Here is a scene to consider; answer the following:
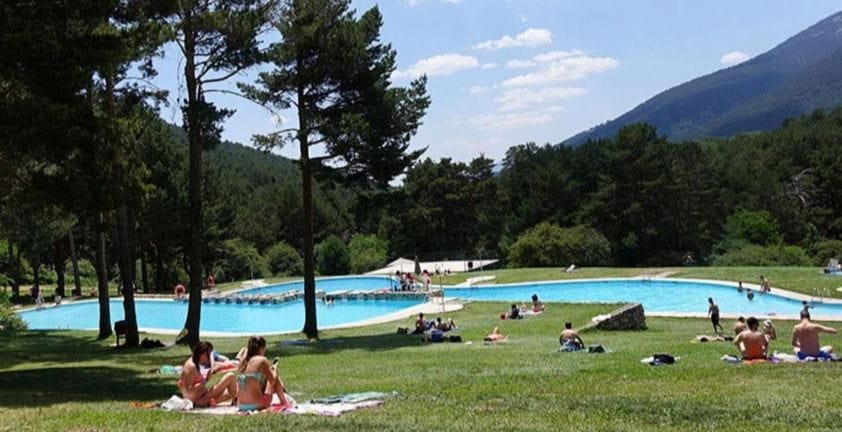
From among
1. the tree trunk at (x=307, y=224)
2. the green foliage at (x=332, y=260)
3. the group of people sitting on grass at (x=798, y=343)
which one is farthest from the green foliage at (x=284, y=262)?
the group of people sitting on grass at (x=798, y=343)

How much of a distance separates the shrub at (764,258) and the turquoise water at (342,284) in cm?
2160

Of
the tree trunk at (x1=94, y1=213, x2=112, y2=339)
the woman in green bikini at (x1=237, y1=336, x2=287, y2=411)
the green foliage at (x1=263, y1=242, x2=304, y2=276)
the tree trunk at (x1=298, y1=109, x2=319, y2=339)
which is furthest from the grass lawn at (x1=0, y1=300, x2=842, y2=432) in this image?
the green foliage at (x1=263, y1=242, x2=304, y2=276)

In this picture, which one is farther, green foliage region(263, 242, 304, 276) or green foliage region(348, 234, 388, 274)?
green foliage region(263, 242, 304, 276)

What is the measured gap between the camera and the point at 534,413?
7.65 meters

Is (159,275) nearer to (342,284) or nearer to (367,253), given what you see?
(342,284)

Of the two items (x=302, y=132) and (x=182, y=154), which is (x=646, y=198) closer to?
(x=182, y=154)

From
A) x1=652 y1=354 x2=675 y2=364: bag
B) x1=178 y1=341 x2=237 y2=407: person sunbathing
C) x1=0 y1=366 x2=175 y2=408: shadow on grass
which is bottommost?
x1=652 y1=354 x2=675 y2=364: bag

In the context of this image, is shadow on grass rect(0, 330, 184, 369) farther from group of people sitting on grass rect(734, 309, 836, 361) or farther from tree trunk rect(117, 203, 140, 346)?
group of people sitting on grass rect(734, 309, 836, 361)

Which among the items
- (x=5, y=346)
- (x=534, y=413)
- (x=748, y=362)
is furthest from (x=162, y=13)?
(x=748, y=362)

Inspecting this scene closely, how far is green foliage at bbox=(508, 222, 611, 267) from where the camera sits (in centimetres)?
4891

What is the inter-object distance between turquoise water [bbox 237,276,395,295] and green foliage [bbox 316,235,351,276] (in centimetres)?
780

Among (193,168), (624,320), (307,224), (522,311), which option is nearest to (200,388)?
(193,168)

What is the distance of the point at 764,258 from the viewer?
44438mm

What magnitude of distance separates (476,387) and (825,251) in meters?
50.2
